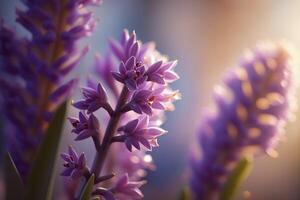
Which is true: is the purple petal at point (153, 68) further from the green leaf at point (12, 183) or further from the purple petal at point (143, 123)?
Answer: the green leaf at point (12, 183)

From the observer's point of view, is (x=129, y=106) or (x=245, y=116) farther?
(x=245, y=116)

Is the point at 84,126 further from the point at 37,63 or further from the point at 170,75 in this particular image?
the point at 37,63

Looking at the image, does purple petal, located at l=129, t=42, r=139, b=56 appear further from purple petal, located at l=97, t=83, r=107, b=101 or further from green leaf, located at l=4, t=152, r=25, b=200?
green leaf, located at l=4, t=152, r=25, b=200

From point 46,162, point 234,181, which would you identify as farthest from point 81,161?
point 234,181

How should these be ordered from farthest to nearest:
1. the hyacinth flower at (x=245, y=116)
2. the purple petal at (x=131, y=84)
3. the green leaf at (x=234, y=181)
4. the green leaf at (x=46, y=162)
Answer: the hyacinth flower at (x=245, y=116) < the green leaf at (x=234, y=181) < the green leaf at (x=46, y=162) < the purple petal at (x=131, y=84)

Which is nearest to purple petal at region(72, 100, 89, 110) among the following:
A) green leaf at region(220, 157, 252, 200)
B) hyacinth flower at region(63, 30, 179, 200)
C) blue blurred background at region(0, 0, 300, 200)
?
hyacinth flower at region(63, 30, 179, 200)

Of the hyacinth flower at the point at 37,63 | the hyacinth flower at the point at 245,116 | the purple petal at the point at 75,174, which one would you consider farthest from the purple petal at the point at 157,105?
the hyacinth flower at the point at 245,116
